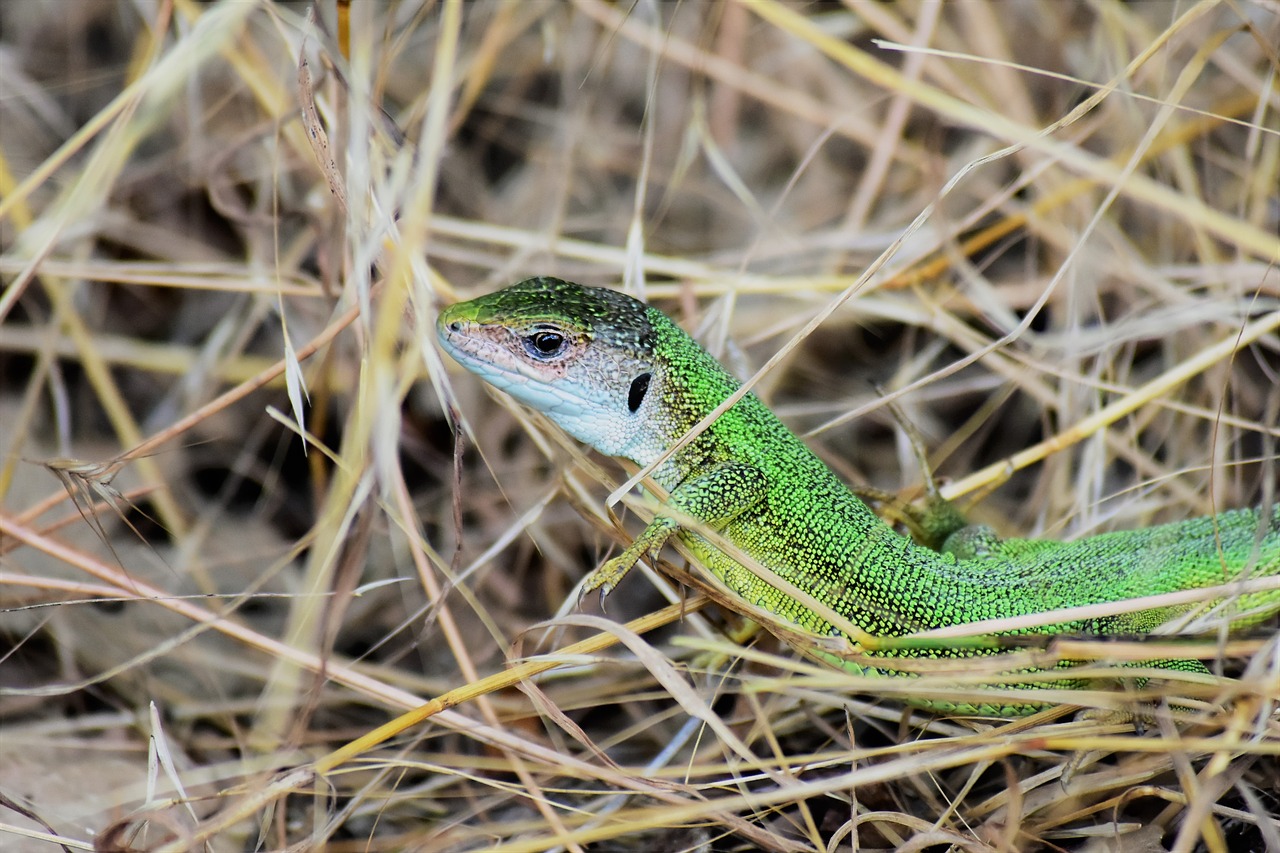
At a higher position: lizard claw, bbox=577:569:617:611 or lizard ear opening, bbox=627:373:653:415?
lizard ear opening, bbox=627:373:653:415

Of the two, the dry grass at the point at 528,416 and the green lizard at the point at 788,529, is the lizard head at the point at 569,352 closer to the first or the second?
the green lizard at the point at 788,529

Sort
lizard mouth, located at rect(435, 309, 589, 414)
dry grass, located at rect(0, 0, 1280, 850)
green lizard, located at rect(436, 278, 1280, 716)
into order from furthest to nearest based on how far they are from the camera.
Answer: green lizard, located at rect(436, 278, 1280, 716) → lizard mouth, located at rect(435, 309, 589, 414) → dry grass, located at rect(0, 0, 1280, 850)

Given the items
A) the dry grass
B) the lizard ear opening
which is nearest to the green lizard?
the lizard ear opening

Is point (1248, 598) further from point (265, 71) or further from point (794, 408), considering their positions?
point (265, 71)

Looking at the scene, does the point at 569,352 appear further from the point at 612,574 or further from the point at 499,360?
the point at 612,574

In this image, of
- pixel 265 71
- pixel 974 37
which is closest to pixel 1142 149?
pixel 974 37

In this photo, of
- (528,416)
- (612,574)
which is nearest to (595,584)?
(612,574)

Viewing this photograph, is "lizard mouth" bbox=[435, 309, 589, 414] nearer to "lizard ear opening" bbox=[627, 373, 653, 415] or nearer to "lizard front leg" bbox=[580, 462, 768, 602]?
"lizard ear opening" bbox=[627, 373, 653, 415]

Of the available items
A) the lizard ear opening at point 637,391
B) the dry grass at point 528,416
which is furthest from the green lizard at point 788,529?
the dry grass at point 528,416
